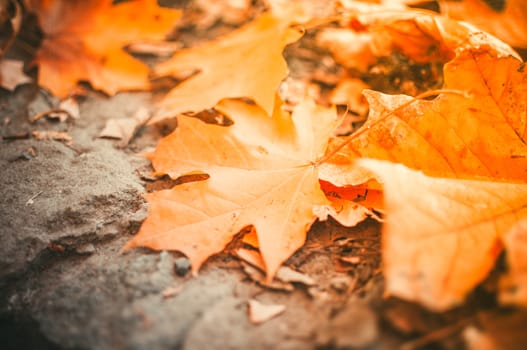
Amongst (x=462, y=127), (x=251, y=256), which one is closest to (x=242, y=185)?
(x=251, y=256)

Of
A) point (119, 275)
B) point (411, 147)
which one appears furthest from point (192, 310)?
point (411, 147)

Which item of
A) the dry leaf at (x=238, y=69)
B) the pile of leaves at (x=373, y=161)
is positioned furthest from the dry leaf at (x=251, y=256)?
the dry leaf at (x=238, y=69)

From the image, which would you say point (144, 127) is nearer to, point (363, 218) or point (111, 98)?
point (111, 98)

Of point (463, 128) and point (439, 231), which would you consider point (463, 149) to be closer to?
point (463, 128)

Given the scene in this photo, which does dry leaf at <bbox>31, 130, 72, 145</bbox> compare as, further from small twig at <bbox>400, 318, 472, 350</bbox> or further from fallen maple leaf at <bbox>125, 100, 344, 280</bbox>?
small twig at <bbox>400, 318, 472, 350</bbox>

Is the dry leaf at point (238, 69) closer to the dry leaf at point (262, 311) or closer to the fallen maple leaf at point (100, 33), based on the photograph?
the fallen maple leaf at point (100, 33)

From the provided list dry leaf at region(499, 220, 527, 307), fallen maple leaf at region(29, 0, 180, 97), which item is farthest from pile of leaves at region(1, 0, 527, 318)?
fallen maple leaf at region(29, 0, 180, 97)

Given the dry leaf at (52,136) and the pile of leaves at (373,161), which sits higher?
the pile of leaves at (373,161)
